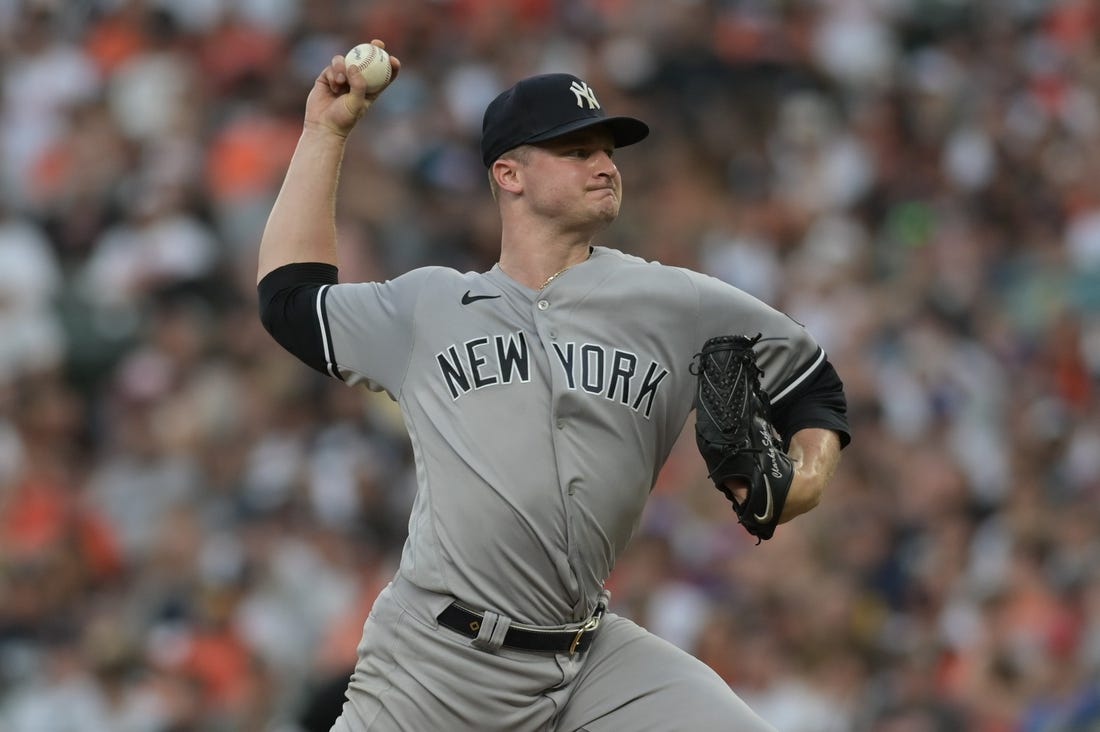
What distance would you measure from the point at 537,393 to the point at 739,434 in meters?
0.51

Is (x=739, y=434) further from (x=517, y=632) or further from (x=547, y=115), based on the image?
(x=547, y=115)

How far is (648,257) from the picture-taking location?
1088 cm

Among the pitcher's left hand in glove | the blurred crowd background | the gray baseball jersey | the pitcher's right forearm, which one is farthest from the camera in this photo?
the blurred crowd background

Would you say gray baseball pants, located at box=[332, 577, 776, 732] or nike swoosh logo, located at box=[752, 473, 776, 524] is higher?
nike swoosh logo, located at box=[752, 473, 776, 524]

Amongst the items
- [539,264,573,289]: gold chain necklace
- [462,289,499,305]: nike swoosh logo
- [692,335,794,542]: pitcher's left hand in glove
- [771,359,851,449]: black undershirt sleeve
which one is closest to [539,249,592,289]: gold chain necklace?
[539,264,573,289]: gold chain necklace

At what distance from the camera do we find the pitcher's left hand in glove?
4254 mm

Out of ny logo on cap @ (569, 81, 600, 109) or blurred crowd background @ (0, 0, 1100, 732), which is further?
blurred crowd background @ (0, 0, 1100, 732)

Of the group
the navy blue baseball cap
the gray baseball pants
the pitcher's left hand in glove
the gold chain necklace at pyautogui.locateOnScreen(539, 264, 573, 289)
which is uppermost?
the navy blue baseball cap

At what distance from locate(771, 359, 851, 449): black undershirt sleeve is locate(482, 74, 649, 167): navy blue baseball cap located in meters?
0.75

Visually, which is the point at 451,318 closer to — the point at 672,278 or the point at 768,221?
the point at 672,278

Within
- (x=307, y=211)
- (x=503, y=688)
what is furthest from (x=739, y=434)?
(x=307, y=211)

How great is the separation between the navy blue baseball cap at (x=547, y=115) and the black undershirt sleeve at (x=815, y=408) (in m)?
0.75

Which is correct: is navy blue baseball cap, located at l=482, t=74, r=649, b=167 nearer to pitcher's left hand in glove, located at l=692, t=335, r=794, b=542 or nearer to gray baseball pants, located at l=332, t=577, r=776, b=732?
pitcher's left hand in glove, located at l=692, t=335, r=794, b=542

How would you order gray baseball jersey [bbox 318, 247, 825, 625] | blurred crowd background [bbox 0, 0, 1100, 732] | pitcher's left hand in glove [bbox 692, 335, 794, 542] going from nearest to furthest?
pitcher's left hand in glove [bbox 692, 335, 794, 542], gray baseball jersey [bbox 318, 247, 825, 625], blurred crowd background [bbox 0, 0, 1100, 732]
